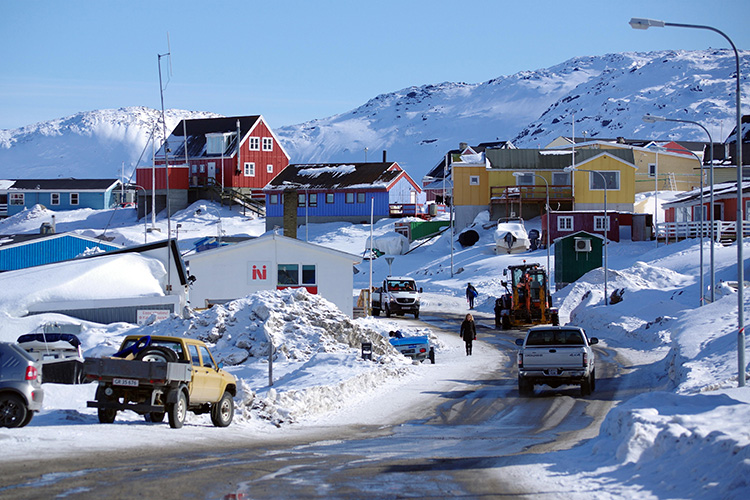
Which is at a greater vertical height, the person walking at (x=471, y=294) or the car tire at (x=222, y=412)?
the car tire at (x=222, y=412)

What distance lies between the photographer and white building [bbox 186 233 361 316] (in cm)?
4119

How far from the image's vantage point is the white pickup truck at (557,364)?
21969 millimetres

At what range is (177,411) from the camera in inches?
615

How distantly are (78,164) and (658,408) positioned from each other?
194883 mm

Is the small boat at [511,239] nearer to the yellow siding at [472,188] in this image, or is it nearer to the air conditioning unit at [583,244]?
the yellow siding at [472,188]

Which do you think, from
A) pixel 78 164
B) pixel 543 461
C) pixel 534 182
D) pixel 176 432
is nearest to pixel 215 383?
pixel 176 432

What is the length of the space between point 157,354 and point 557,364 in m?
10.0

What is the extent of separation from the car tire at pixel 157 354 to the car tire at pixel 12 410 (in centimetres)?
211

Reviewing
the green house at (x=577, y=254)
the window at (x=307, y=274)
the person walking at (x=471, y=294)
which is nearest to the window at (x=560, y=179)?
the green house at (x=577, y=254)

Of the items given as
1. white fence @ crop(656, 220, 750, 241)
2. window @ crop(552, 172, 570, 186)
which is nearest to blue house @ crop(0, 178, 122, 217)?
window @ crop(552, 172, 570, 186)

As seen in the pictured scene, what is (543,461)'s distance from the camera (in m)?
12.4

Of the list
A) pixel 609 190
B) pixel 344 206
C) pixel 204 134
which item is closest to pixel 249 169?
pixel 204 134

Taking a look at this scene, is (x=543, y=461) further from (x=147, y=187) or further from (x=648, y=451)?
(x=147, y=187)

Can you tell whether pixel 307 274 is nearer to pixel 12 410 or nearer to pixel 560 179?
pixel 12 410
